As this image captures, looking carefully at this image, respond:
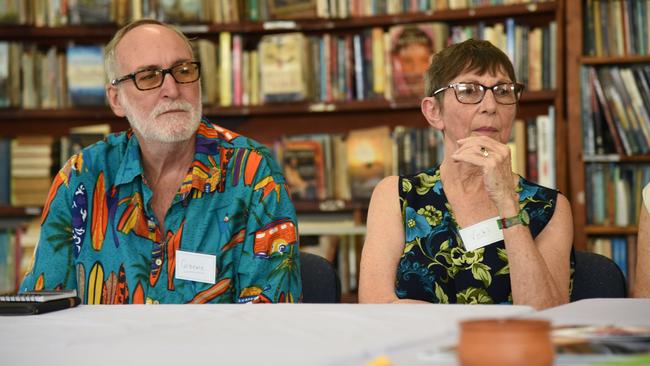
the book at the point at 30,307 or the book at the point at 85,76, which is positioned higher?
the book at the point at 85,76

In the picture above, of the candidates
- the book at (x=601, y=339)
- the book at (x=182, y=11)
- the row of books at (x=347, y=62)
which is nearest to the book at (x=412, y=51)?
the row of books at (x=347, y=62)

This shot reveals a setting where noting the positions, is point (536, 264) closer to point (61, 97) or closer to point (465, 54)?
point (465, 54)

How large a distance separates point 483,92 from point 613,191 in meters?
2.04

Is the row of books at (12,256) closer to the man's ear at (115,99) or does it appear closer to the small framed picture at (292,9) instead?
the small framed picture at (292,9)

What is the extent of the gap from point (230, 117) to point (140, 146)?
7.56 feet

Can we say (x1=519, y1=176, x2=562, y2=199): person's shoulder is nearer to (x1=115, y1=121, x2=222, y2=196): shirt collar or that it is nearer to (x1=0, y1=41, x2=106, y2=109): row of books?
(x1=115, y1=121, x2=222, y2=196): shirt collar

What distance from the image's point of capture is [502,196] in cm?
212

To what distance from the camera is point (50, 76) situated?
4.61 metres

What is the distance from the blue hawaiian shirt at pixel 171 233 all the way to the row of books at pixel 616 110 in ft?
7.17

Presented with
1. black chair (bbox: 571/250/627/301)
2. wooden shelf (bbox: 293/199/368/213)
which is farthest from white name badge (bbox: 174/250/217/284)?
wooden shelf (bbox: 293/199/368/213)

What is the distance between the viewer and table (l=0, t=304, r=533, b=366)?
45.8 inches

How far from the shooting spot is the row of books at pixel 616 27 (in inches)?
161

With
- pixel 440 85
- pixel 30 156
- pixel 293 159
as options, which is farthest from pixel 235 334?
pixel 30 156

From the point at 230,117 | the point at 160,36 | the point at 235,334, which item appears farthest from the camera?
the point at 230,117
